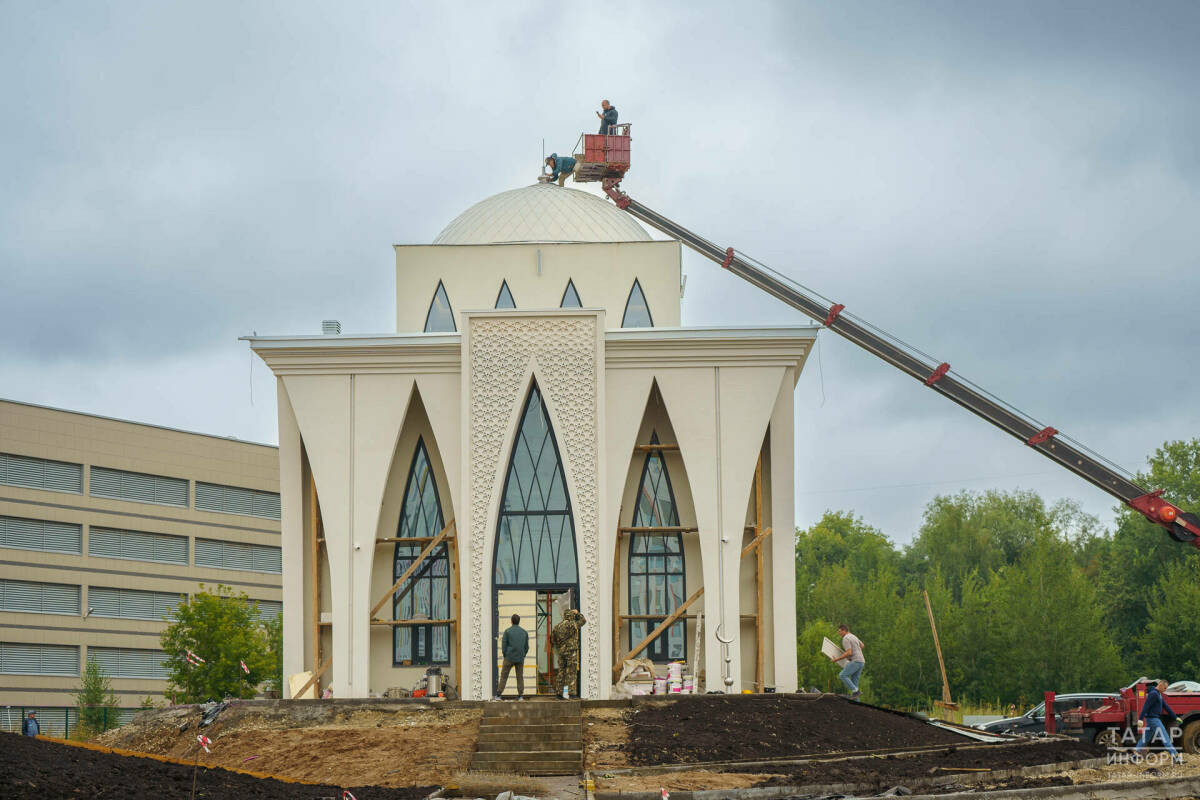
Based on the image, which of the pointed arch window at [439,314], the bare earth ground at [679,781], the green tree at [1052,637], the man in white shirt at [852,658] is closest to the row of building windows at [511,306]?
the pointed arch window at [439,314]

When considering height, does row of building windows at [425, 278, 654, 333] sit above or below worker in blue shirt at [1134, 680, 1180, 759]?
above

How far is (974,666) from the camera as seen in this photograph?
151ft

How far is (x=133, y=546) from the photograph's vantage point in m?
47.7

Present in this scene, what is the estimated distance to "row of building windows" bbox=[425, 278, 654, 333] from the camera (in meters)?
30.3

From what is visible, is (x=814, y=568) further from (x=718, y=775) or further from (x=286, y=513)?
(x=718, y=775)

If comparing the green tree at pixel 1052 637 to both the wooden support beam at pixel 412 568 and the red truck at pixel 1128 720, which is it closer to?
the red truck at pixel 1128 720

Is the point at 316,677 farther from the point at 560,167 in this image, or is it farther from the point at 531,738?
the point at 560,167

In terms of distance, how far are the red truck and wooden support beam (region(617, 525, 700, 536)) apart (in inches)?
289

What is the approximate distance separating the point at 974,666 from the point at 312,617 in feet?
86.8

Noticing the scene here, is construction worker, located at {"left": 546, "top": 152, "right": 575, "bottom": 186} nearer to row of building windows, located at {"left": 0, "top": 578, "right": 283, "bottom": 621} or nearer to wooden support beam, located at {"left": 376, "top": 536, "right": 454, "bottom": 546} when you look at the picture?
wooden support beam, located at {"left": 376, "top": 536, "right": 454, "bottom": 546}

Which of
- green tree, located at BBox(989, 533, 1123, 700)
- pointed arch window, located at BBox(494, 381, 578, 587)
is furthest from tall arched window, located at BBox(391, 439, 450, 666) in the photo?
green tree, located at BBox(989, 533, 1123, 700)

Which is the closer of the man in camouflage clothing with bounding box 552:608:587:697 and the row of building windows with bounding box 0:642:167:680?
the man in camouflage clothing with bounding box 552:608:587:697

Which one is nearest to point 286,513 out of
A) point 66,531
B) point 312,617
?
point 312,617

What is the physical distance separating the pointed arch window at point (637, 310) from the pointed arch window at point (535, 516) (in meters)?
5.05
